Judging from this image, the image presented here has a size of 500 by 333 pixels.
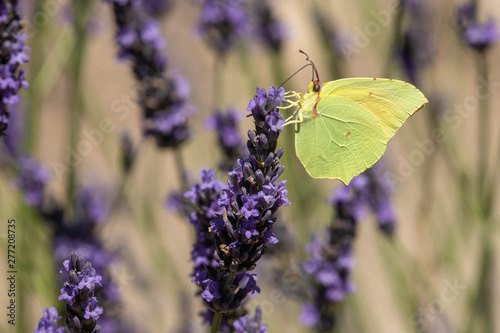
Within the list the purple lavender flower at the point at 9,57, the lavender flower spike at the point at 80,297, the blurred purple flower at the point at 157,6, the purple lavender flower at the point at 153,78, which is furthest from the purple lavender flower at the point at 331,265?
the blurred purple flower at the point at 157,6

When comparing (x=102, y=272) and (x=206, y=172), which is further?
(x=102, y=272)

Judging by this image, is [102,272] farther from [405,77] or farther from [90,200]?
Result: [405,77]

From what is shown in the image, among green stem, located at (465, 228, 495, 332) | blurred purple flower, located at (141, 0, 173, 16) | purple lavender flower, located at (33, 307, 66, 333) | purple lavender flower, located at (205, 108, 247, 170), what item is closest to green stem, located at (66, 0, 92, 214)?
purple lavender flower, located at (205, 108, 247, 170)

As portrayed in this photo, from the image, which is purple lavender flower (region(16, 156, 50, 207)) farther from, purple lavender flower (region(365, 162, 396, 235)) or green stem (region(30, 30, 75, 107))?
purple lavender flower (region(365, 162, 396, 235))

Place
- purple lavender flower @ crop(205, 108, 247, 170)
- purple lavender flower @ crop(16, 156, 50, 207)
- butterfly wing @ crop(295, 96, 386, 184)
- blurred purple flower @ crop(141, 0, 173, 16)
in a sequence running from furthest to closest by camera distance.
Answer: blurred purple flower @ crop(141, 0, 173, 16), purple lavender flower @ crop(16, 156, 50, 207), purple lavender flower @ crop(205, 108, 247, 170), butterfly wing @ crop(295, 96, 386, 184)

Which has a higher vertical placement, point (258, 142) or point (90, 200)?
point (258, 142)

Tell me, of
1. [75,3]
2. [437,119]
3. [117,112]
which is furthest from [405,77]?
[117,112]
